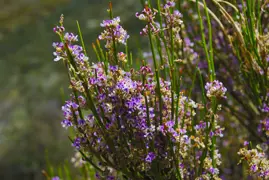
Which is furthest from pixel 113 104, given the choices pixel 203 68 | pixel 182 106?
pixel 203 68

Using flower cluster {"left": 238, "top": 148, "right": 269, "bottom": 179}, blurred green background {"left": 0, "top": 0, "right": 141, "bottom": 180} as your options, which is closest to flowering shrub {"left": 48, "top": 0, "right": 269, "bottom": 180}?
flower cluster {"left": 238, "top": 148, "right": 269, "bottom": 179}

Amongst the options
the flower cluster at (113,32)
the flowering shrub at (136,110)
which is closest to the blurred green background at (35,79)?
the flowering shrub at (136,110)

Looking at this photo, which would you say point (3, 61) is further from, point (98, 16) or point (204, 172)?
point (204, 172)

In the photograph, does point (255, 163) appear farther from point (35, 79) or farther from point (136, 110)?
point (35, 79)

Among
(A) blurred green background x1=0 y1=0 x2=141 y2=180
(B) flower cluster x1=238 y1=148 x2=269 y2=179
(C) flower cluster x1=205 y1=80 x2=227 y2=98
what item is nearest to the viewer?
(C) flower cluster x1=205 y1=80 x2=227 y2=98

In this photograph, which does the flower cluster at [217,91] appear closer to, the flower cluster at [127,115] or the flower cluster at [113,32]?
the flower cluster at [127,115]

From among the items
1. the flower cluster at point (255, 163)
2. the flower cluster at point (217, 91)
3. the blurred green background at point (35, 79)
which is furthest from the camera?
the blurred green background at point (35, 79)

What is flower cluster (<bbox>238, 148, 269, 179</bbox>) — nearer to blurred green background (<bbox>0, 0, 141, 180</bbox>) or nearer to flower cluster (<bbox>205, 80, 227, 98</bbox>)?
flower cluster (<bbox>205, 80, 227, 98</bbox>)

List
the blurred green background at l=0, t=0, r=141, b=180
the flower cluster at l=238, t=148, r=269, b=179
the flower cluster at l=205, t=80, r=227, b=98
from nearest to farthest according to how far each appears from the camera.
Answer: the flower cluster at l=205, t=80, r=227, b=98
the flower cluster at l=238, t=148, r=269, b=179
the blurred green background at l=0, t=0, r=141, b=180
